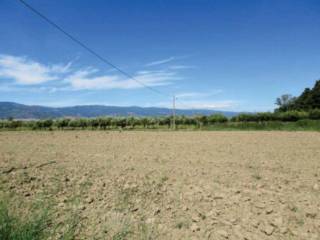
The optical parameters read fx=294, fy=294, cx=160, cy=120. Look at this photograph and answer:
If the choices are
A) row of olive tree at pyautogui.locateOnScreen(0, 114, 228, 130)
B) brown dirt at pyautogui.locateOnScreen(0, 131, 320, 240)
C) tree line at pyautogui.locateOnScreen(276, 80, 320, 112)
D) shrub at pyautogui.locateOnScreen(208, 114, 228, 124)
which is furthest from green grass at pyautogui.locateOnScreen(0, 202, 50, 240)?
tree line at pyautogui.locateOnScreen(276, 80, 320, 112)

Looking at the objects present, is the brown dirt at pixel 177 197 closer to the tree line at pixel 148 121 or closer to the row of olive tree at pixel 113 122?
the row of olive tree at pixel 113 122

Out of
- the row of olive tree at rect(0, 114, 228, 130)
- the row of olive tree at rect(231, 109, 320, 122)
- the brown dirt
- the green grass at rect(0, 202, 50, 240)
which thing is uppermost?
the row of olive tree at rect(231, 109, 320, 122)

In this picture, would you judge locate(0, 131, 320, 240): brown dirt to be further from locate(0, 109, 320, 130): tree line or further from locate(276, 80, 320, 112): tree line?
locate(276, 80, 320, 112): tree line

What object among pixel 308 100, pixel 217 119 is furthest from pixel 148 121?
pixel 308 100

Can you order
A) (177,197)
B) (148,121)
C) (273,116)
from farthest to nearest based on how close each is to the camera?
(273,116) → (148,121) → (177,197)

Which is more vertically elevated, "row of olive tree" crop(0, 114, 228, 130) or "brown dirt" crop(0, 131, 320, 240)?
"row of olive tree" crop(0, 114, 228, 130)

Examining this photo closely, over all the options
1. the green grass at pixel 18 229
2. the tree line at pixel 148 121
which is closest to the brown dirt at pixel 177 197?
the green grass at pixel 18 229

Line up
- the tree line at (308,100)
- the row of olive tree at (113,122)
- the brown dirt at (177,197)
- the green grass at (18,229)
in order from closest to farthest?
the green grass at (18,229)
the brown dirt at (177,197)
the row of olive tree at (113,122)
the tree line at (308,100)

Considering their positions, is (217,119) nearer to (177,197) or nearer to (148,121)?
(148,121)

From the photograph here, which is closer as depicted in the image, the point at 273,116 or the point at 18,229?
the point at 18,229

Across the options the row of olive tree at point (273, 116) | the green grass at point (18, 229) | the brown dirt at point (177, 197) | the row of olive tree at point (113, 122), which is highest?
the row of olive tree at point (273, 116)

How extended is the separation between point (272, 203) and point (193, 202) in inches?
60.5

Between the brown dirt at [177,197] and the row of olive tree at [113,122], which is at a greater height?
the row of olive tree at [113,122]

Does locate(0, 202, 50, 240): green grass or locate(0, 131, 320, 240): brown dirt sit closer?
locate(0, 202, 50, 240): green grass
